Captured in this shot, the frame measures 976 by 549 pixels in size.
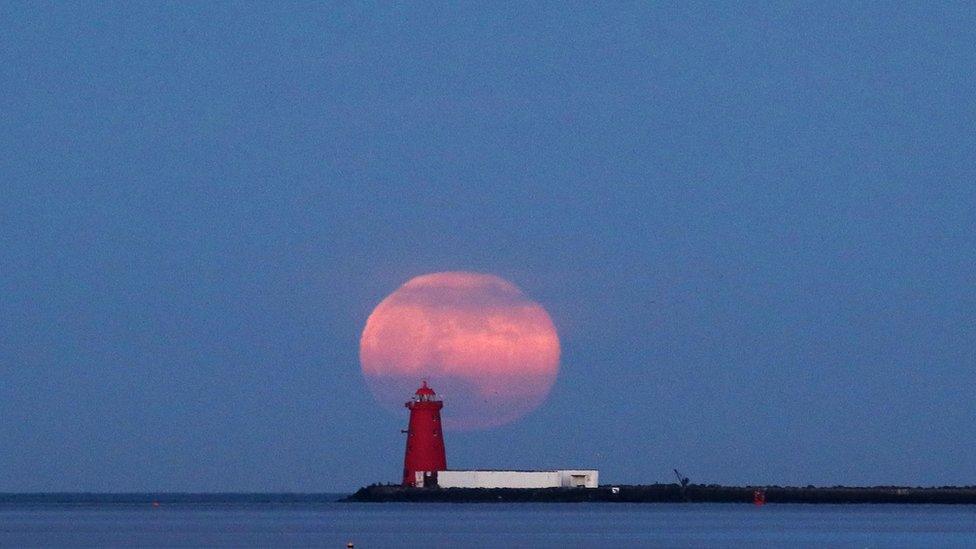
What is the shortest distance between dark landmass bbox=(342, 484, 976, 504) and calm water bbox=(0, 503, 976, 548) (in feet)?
2.99

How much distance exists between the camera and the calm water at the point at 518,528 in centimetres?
7231

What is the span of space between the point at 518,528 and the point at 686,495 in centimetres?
4716

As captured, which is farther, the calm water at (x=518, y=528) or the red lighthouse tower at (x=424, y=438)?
the red lighthouse tower at (x=424, y=438)

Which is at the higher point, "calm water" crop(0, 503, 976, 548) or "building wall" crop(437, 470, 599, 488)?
"building wall" crop(437, 470, 599, 488)

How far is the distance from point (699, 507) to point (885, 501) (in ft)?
44.7

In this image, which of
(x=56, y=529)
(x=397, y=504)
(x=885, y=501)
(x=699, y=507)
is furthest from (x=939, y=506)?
(x=56, y=529)

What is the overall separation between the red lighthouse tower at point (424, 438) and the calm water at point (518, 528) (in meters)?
2.55

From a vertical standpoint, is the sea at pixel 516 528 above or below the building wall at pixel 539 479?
below

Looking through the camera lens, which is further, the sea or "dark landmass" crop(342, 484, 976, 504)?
"dark landmass" crop(342, 484, 976, 504)

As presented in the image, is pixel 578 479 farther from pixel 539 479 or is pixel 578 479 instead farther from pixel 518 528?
pixel 518 528

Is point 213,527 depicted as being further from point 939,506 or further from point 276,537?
point 939,506

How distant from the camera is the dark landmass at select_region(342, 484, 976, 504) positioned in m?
113

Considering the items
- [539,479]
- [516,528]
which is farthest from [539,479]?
[516,528]

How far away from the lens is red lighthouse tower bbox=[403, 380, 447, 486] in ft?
333
